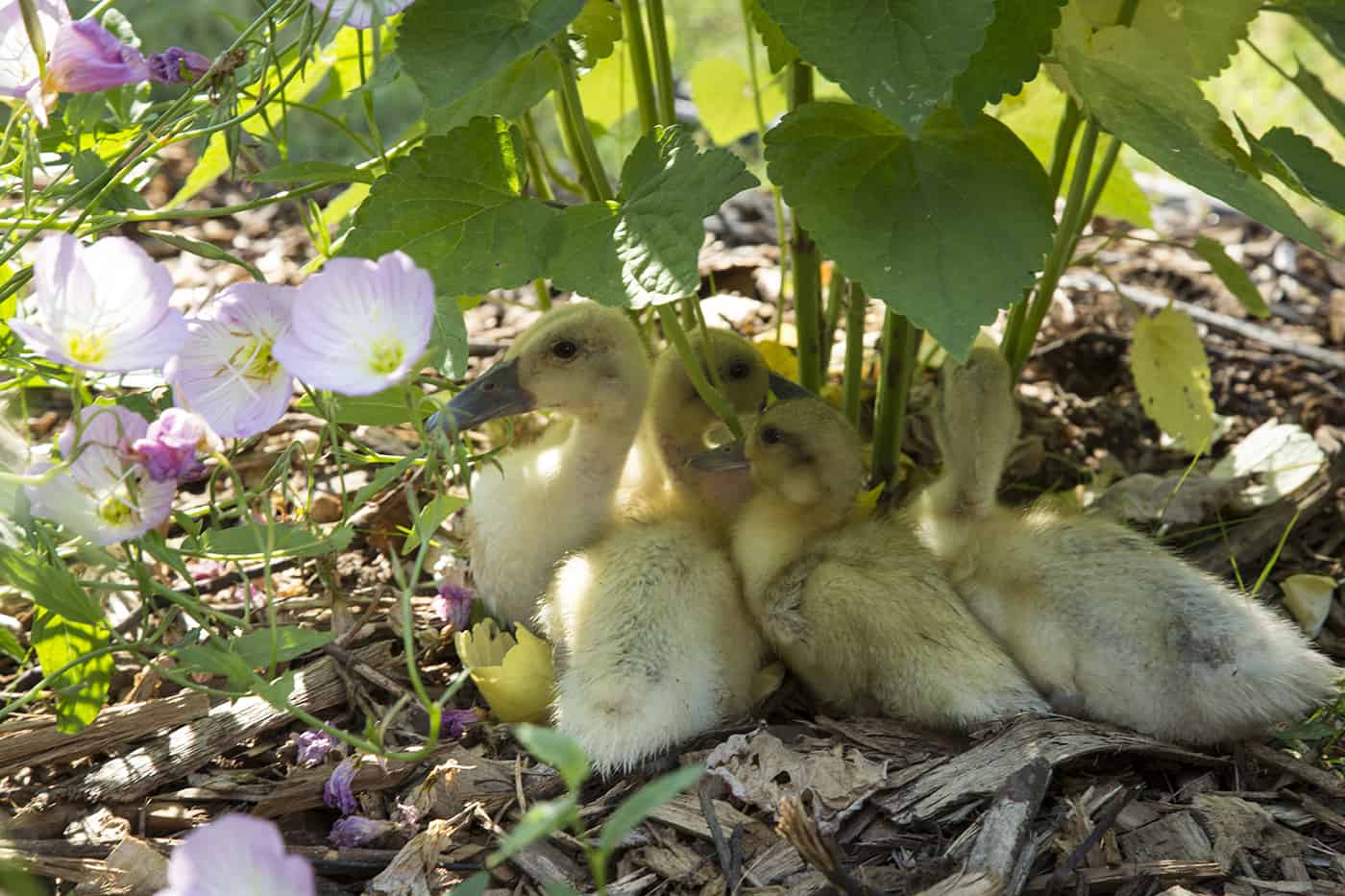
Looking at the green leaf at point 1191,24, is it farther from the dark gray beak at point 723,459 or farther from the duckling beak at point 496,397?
the duckling beak at point 496,397

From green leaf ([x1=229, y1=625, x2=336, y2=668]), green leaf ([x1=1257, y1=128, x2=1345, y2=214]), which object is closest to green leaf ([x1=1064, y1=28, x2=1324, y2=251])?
green leaf ([x1=1257, y1=128, x2=1345, y2=214])

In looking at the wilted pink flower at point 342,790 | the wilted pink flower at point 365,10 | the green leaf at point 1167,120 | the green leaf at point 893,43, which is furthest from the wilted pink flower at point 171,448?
the green leaf at point 1167,120

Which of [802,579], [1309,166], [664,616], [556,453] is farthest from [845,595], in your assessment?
[1309,166]

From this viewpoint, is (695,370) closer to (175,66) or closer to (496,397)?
(496,397)

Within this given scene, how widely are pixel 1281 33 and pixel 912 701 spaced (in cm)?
387

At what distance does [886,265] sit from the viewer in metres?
1.74

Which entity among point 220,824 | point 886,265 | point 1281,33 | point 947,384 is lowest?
point 1281,33

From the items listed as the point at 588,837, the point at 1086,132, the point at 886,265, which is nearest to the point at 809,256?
the point at 1086,132

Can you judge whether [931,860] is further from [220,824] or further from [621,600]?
[220,824]

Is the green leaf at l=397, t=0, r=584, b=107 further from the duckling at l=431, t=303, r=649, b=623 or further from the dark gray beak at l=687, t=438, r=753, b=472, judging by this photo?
the dark gray beak at l=687, t=438, r=753, b=472

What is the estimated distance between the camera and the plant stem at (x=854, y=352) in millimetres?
2367

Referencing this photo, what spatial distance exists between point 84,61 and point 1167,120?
1369 millimetres

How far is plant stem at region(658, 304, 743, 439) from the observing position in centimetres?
203

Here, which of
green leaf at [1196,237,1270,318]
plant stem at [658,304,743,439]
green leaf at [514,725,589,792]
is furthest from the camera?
green leaf at [1196,237,1270,318]
